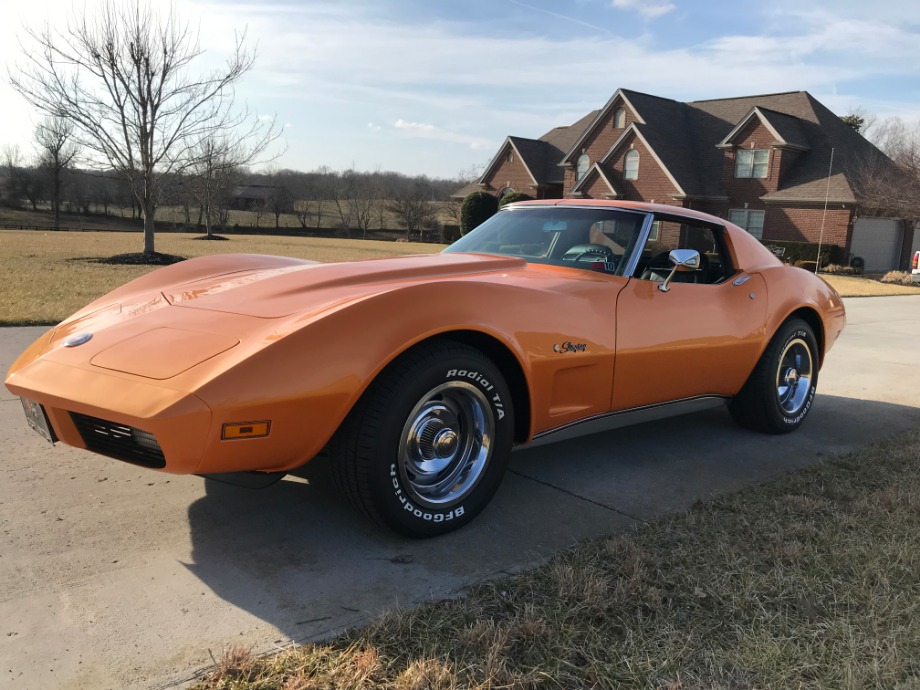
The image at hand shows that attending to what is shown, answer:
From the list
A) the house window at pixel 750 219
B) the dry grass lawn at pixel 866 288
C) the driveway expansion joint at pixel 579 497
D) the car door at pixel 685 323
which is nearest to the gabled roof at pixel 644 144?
the house window at pixel 750 219

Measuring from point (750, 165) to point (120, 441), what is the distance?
31.7 metres

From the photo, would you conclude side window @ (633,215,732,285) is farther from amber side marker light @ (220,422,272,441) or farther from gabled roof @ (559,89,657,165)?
gabled roof @ (559,89,657,165)

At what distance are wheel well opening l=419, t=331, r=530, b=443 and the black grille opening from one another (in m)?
1.17

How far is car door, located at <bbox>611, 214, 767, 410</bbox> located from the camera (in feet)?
11.9

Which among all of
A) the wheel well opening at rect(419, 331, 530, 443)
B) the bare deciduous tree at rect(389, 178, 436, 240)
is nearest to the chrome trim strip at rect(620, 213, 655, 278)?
the wheel well opening at rect(419, 331, 530, 443)

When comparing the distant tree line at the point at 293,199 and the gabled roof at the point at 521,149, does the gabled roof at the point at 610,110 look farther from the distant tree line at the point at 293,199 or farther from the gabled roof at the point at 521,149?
the distant tree line at the point at 293,199

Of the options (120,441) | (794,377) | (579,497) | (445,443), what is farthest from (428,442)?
(794,377)

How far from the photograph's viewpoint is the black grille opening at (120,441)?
2412 millimetres

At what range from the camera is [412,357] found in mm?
2752

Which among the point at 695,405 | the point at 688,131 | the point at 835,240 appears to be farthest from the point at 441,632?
the point at 688,131

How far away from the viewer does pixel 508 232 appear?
4.30 meters

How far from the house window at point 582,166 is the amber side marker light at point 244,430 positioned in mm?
35203

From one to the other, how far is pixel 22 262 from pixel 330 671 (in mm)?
18539

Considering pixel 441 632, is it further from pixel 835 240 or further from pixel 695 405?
pixel 835 240
